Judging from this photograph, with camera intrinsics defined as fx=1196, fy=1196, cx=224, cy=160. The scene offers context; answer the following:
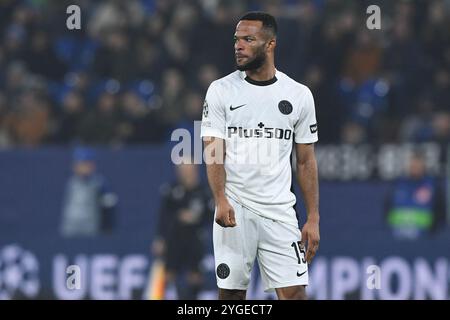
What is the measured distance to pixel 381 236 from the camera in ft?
43.5

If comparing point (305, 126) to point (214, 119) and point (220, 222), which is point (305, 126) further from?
point (220, 222)

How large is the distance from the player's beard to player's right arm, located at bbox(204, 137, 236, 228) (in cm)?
47

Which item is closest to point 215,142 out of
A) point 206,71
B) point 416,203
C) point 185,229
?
point 185,229

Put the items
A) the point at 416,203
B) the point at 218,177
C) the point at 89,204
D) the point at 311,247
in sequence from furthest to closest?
the point at 89,204 → the point at 416,203 → the point at 311,247 → the point at 218,177

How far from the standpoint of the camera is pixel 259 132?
7.30m

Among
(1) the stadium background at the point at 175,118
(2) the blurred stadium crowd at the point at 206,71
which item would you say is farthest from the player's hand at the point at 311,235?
(2) the blurred stadium crowd at the point at 206,71

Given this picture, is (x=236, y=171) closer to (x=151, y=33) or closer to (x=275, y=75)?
(x=275, y=75)

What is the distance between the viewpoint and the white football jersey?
288 inches

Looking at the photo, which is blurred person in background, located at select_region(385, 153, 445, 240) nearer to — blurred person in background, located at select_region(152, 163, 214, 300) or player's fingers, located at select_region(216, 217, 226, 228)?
blurred person in background, located at select_region(152, 163, 214, 300)

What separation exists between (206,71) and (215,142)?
768cm

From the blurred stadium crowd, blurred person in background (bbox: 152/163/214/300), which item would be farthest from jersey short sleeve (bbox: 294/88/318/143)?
the blurred stadium crowd

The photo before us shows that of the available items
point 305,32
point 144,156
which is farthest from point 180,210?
point 305,32

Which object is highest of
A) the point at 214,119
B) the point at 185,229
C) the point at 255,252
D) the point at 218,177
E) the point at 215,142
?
the point at 214,119

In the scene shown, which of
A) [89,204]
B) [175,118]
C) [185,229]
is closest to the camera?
[185,229]
